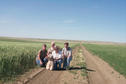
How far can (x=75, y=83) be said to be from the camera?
706 centimetres

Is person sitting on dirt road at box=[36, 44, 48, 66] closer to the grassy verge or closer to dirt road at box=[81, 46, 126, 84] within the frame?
the grassy verge

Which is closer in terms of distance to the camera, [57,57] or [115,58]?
[57,57]

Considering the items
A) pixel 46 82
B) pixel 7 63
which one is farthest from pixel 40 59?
pixel 46 82

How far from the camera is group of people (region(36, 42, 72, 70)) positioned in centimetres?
977

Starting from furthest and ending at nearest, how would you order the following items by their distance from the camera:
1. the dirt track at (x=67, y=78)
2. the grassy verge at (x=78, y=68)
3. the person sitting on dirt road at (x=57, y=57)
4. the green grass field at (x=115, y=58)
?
the green grass field at (x=115, y=58), the person sitting on dirt road at (x=57, y=57), the grassy verge at (x=78, y=68), the dirt track at (x=67, y=78)

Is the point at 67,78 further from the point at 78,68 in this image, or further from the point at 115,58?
the point at 115,58

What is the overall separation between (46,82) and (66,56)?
3734mm

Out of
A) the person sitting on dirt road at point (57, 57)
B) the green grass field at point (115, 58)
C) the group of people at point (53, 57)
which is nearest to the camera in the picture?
the group of people at point (53, 57)

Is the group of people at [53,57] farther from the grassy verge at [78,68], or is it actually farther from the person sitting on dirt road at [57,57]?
the grassy verge at [78,68]

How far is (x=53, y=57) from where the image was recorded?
10.0 meters

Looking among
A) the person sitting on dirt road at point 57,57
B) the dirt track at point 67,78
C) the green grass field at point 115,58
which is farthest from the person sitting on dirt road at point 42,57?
the green grass field at point 115,58

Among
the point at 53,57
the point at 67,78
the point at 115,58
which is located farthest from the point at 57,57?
the point at 115,58

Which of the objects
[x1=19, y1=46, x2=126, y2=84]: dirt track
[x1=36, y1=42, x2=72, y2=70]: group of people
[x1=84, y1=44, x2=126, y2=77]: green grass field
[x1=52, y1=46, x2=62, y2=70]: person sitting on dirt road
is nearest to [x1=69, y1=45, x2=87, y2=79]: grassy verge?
[x1=19, y1=46, x2=126, y2=84]: dirt track

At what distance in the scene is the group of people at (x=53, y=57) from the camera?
9766 mm
